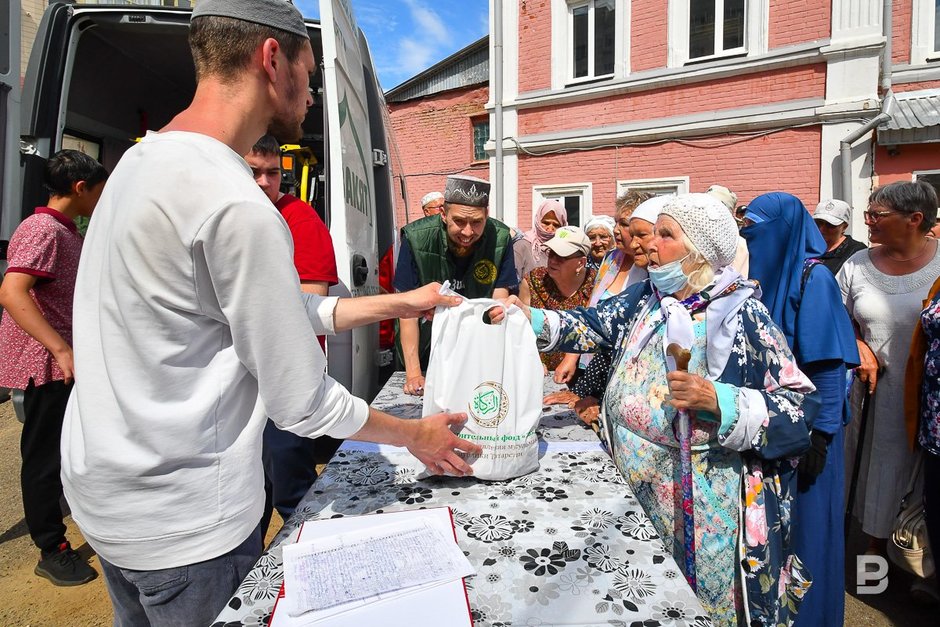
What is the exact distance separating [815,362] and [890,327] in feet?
4.68

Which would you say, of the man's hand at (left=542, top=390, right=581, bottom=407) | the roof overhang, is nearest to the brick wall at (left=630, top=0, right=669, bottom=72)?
the roof overhang

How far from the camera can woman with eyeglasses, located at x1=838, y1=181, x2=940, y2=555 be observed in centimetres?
283

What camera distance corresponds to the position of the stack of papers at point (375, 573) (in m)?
0.93

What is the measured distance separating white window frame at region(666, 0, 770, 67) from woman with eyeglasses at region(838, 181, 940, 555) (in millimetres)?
5969

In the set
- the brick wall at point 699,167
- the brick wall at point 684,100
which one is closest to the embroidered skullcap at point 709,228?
the brick wall at point 699,167

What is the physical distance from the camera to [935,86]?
6.87 meters

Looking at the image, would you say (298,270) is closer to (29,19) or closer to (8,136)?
(8,136)

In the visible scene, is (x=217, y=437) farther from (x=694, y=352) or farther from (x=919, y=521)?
(x=919, y=521)

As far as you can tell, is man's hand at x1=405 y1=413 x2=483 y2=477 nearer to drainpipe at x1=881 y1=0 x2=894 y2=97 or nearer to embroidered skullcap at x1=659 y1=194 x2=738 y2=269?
embroidered skullcap at x1=659 y1=194 x2=738 y2=269

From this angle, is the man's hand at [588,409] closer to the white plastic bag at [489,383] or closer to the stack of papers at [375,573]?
the white plastic bag at [489,383]

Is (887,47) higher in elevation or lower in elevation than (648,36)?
lower

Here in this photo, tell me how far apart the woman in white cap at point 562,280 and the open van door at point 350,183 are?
0.94 m

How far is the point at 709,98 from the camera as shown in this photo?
809cm

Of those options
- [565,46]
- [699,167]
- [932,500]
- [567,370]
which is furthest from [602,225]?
[565,46]
